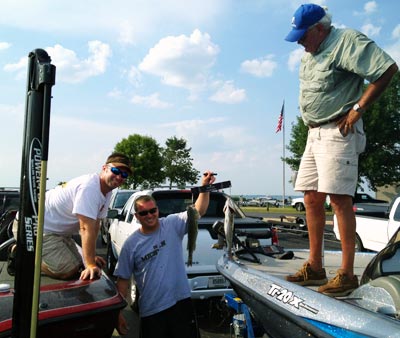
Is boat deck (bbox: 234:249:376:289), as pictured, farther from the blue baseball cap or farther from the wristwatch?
the blue baseball cap

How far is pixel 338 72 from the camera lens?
3.09 metres

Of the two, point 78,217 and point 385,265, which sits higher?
point 78,217

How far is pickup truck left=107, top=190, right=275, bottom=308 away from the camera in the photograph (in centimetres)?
513

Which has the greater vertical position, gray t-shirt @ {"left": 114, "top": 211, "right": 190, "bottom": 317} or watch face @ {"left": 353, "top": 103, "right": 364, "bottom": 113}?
watch face @ {"left": 353, "top": 103, "right": 364, "bottom": 113}

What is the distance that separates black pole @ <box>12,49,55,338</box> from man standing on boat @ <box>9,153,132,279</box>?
1355 millimetres

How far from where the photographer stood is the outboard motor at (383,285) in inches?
86.3

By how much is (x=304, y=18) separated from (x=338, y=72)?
454 mm

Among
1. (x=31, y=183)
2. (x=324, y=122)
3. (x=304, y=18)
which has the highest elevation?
(x=304, y=18)

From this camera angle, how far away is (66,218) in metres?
3.93

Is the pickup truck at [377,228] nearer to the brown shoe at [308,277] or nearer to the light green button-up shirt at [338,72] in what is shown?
the brown shoe at [308,277]

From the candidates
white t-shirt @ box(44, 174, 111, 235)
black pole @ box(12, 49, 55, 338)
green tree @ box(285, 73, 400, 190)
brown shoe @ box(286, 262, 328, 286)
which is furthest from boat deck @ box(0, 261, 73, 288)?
green tree @ box(285, 73, 400, 190)

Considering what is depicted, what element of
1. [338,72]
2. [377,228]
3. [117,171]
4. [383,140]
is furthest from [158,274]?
[383,140]

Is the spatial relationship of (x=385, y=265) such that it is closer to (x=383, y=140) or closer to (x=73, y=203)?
(x=73, y=203)

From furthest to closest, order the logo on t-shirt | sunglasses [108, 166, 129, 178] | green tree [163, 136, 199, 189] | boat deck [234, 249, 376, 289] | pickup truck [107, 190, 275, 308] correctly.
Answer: green tree [163, 136, 199, 189]
pickup truck [107, 190, 275, 308]
sunglasses [108, 166, 129, 178]
the logo on t-shirt
boat deck [234, 249, 376, 289]
